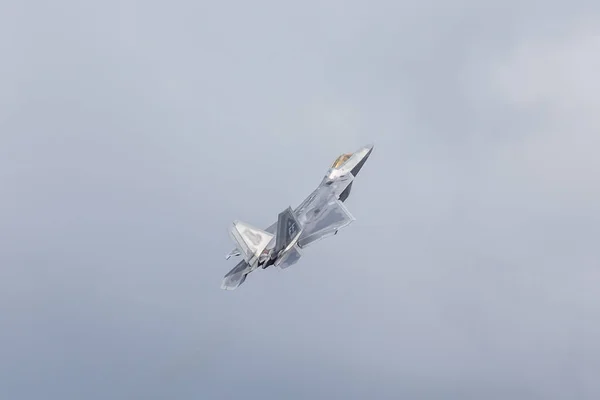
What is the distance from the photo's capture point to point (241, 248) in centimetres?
7456

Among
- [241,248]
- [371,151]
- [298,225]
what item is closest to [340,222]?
[298,225]

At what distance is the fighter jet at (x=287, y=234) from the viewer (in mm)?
70500

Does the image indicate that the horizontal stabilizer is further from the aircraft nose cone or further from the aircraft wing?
the aircraft nose cone

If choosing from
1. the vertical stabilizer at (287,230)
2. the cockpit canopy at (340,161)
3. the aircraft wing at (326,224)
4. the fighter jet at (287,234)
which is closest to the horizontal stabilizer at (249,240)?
the fighter jet at (287,234)

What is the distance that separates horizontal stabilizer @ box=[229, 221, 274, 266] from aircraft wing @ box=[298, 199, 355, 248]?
12.3 ft

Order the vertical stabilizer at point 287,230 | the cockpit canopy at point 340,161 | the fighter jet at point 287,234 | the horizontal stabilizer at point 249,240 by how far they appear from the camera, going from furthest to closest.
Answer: the cockpit canopy at point 340,161 < the horizontal stabilizer at point 249,240 < the fighter jet at point 287,234 < the vertical stabilizer at point 287,230

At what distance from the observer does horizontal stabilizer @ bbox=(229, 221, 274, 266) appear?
73125 millimetres

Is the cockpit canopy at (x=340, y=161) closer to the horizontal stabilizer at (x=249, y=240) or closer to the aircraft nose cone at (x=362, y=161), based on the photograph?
the aircraft nose cone at (x=362, y=161)

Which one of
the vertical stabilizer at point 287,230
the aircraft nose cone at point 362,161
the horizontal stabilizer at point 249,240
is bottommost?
the vertical stabilizer at point 287,230

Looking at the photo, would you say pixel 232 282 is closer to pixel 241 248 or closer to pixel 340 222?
pixel 241 248

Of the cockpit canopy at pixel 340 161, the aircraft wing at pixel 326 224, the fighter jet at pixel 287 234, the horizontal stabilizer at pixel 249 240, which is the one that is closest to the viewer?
the fighter jet at pixel 287 234

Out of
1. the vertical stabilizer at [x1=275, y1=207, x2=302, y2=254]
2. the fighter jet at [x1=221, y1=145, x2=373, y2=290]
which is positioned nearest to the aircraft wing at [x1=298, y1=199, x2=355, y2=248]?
the fighter jet at [x1=221, y1=145, x2=373, y2=290]

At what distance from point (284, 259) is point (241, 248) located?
5640mm

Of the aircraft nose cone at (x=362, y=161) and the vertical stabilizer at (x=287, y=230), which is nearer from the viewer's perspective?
the vertical stabilizer at (x=287, y=230)
